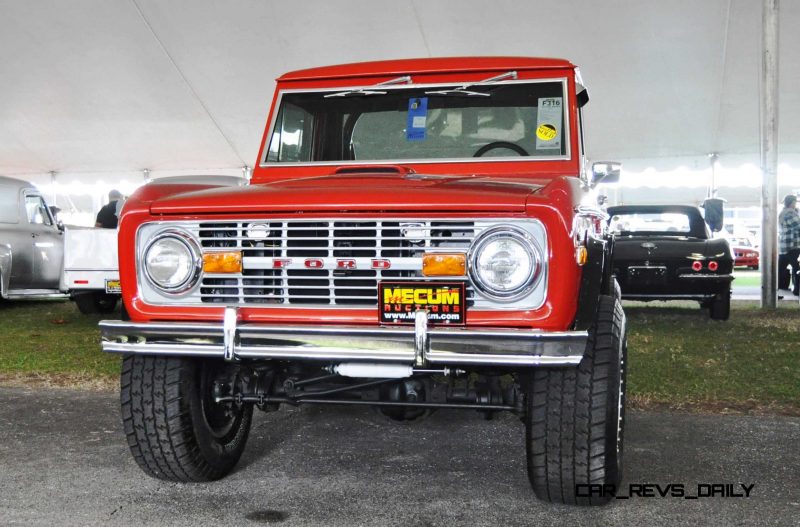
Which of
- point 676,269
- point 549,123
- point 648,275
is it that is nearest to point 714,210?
point 676,269

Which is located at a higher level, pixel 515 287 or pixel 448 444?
pixel 515 287

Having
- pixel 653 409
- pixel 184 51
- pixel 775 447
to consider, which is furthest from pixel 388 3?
pixel 775 447

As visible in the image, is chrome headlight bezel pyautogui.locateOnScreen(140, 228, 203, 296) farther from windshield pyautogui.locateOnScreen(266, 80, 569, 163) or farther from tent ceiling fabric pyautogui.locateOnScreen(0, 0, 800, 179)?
tent ceiling fabric pyautogui.locateOnScreen(0, 0, 800, 179)

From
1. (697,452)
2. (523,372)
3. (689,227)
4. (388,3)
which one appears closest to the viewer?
(523,372)

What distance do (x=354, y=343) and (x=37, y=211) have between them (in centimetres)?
975

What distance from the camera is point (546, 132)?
13.1 feet

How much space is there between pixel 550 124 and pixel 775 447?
1.97 m

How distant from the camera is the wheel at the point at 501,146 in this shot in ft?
13.0

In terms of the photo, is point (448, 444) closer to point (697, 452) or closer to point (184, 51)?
point (697, 452)

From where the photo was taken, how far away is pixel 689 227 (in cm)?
986

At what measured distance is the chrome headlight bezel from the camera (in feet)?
10.1

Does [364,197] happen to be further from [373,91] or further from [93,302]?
[93,302]

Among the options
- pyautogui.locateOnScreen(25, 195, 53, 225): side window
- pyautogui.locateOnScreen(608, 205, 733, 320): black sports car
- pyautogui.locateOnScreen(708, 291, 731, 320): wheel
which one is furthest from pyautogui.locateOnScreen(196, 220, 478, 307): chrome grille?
pyautogui.locateOnScreen(25, 195, 53, 225): side window

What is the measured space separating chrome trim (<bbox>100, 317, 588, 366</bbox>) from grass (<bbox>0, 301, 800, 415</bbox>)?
2.63 meters
